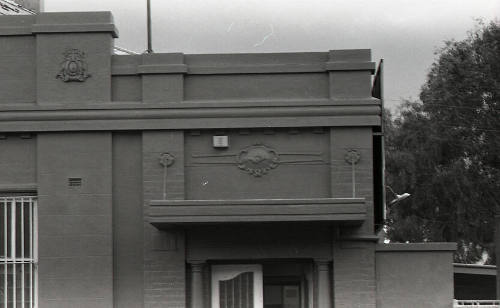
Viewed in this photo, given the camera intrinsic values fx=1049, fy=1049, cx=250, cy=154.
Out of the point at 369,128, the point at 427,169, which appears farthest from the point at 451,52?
the point at 369,128

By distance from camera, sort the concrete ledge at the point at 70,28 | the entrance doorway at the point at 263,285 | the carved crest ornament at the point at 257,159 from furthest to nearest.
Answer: the entrance doorway at the point at 263,285, the concrete ledge at the point at 70,28, the carved crest ornament at the point at 257,159

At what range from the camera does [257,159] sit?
62.0ft

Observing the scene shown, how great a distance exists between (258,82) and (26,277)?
5.48 m

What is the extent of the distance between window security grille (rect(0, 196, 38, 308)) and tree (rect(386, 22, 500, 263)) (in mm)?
21271

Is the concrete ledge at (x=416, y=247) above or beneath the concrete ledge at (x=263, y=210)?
beneath

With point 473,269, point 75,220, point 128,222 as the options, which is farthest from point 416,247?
point 473,269

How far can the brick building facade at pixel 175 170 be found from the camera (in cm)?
1869

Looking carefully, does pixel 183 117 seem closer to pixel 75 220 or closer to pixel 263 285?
pixel 75 220

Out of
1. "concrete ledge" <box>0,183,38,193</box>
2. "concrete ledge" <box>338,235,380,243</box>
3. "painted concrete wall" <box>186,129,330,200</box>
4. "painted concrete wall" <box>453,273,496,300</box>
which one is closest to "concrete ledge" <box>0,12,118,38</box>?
"painted concrete wall" <box>186,129,330,200</box>

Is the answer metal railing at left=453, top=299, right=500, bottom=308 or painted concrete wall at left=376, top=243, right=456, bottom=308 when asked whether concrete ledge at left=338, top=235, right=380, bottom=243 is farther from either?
metal railing at left=453, top=299, right=500, bottom=308

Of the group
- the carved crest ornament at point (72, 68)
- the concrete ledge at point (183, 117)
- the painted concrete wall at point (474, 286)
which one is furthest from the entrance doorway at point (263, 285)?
the painted concrete wall at point (474, 286)

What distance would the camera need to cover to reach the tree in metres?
36.7

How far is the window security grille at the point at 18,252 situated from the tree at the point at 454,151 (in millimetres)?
21271

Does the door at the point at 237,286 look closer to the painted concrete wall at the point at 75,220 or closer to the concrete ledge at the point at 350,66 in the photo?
the painted concrete wall at the point at 75,220
